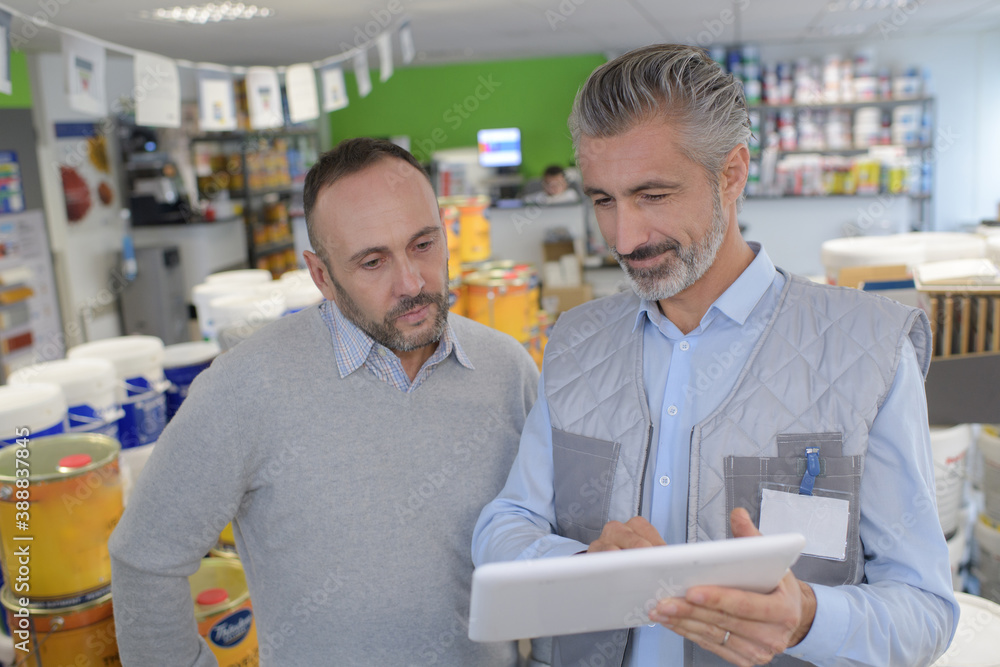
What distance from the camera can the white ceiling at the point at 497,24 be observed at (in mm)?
5055

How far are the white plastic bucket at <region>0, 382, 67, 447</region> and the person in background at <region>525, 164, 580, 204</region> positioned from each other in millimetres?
5739

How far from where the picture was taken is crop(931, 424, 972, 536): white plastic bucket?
204cm

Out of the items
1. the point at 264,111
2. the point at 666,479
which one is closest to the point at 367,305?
the point at 666,479

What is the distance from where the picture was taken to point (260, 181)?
28.2 ft

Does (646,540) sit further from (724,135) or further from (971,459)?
(971,459)

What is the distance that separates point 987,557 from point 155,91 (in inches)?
158

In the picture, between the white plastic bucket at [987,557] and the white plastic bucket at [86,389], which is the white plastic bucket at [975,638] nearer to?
the white plastic bucket at [987,557]

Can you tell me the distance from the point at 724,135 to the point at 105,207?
687 centimetres

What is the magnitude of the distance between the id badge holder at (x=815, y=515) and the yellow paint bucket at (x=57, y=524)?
1.41 meters

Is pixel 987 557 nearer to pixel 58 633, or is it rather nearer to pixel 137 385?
pixel 58 633

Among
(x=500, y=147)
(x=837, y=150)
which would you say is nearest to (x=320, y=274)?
(x=837, y=150)

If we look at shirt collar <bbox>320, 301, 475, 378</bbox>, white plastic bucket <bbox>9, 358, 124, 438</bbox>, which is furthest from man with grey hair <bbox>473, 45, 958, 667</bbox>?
white plastic bucket <bbox>9, 358, 124, 438</bbox>

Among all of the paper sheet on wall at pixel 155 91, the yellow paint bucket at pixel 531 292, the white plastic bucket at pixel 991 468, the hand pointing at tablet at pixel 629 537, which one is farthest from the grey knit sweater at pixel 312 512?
the paper sheet on wall at pixel 155 91

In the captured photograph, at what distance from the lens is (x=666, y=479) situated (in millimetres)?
1250
